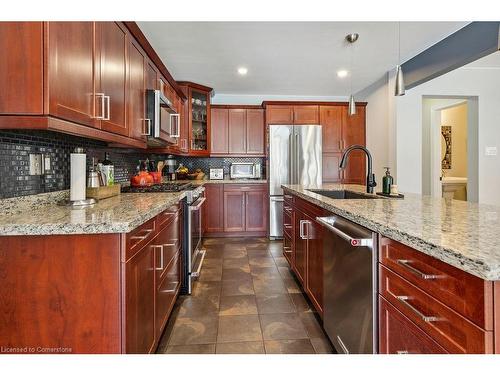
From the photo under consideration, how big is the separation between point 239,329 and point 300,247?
0.84m

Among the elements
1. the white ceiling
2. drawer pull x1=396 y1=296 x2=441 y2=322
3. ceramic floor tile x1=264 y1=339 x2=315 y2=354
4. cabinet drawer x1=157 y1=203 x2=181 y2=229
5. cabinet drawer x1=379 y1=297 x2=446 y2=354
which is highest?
the white ceiling

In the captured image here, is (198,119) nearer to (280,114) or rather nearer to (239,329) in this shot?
(280,114)

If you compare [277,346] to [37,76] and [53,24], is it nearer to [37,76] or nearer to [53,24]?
[37,76]

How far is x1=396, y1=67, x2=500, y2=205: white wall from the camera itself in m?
4.00

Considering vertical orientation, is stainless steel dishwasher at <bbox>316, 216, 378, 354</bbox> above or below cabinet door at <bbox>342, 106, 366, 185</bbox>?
below

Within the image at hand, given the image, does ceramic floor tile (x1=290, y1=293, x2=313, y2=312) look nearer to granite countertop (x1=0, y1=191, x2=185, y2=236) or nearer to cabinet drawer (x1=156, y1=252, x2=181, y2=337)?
cabinet drawer (x1=156, y1=252, x2=181, y2=337)

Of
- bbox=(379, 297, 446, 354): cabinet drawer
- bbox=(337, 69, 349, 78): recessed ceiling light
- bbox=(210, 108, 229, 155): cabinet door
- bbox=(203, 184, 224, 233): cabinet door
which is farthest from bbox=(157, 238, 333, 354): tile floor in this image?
bbox=(337, 69, 349, 78): recessed ceiling light

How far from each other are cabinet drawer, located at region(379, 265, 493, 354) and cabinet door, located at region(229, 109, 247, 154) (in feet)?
13.2

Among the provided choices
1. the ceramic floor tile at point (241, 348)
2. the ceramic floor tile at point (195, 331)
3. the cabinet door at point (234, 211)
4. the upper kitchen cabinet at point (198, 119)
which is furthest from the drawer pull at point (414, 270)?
the upper kitchen cabinet at point (198, 119)

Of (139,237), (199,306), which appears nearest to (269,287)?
(199,306)

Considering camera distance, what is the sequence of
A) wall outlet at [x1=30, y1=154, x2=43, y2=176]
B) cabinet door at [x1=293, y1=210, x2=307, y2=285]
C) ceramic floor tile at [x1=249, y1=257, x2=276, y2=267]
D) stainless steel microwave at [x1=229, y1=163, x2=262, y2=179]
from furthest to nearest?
stainless steel microwave at [x1=229, y1=163, x2=262, y2=179] < ceramic floor tile at [x1=249, y1=257, x2=276, y2=267] < cabinet door at [x1=293, y1=210, x2=307, y2=285] < wall outlet at [x1=30, y1=154, x2=43, y2=176]

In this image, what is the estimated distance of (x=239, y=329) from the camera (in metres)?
Result: 1.92

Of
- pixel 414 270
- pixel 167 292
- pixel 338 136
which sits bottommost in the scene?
pixel 167 292
